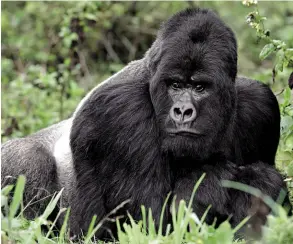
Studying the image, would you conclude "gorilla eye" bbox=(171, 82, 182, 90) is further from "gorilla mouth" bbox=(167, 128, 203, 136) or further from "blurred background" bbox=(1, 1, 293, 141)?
"blurred background" bbox=(1, 1, 293, 141)

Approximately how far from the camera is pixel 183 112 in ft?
12.9

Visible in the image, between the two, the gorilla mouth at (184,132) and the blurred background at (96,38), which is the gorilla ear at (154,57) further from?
the blurred background at (96,38)

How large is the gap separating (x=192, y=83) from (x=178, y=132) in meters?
0.31

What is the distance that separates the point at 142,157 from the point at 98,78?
5063 mm

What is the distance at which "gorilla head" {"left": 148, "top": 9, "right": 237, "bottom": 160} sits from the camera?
13.1 feet

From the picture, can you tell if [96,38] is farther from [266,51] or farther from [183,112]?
[183,112]

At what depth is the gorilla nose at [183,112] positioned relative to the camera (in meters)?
3.93

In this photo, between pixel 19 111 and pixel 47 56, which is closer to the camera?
pixel 19 111

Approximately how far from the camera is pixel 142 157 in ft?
13.9

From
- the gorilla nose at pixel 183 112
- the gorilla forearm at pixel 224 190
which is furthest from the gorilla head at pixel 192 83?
the gorilla forearm at pixel 224 190

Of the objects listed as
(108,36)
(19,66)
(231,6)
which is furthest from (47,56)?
(231,6)

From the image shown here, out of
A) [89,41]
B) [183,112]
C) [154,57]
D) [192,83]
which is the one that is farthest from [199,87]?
[89,41]

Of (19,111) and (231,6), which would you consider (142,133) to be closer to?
(19,111)

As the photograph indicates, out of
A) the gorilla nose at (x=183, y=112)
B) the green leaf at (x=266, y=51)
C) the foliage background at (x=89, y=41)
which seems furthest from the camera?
the foliage background at (x=89, y=41)
